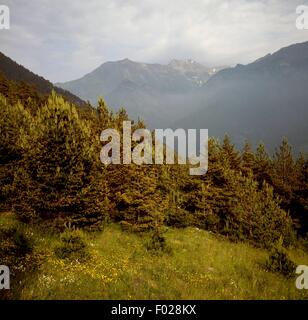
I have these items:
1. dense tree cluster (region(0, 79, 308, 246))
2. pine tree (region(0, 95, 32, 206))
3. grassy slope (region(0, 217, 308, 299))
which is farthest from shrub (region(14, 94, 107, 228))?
pine tree (region(0, 95, 32, 206))

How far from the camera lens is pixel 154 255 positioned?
68.5ft

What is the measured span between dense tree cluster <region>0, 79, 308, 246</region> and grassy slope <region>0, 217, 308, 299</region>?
2.43m

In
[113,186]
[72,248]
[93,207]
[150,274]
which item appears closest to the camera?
[150,274]

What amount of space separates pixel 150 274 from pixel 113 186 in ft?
42.0

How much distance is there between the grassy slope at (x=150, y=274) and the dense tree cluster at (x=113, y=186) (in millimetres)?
Result: 2427

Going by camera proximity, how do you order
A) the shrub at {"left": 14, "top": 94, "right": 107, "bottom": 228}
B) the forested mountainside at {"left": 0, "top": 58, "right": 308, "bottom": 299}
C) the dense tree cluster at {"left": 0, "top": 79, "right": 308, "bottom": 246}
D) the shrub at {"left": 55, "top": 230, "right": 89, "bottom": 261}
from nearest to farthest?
the forested mountainside at {"left": 0, "top": 58, "right": 308, "bottom": 299}, the shrub at {"left": 55, "top": 230, "right": 89, "bottom": 261}, the shrub at {"left": 14, "top": 94, "right": 107, "bottom": 228}, the dense tree cluster at {"left": 0, "top": 79, "right": 308, "bottom": 246}

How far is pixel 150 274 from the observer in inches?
683

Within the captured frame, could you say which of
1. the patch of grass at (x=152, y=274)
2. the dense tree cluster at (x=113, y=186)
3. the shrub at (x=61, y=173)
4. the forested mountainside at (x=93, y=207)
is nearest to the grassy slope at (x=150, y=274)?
the patch of grass at (x=152, y=274)

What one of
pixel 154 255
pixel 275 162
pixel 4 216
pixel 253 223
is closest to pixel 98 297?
pixel 154 255

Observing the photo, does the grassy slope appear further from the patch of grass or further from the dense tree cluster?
the dense tree cluster

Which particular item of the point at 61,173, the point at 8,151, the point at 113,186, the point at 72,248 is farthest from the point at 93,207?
the point at 8,151

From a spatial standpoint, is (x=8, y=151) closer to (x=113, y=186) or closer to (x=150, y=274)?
(x=113, y=186)

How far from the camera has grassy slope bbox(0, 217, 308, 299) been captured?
47.4 ft

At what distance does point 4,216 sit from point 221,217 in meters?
22.6
